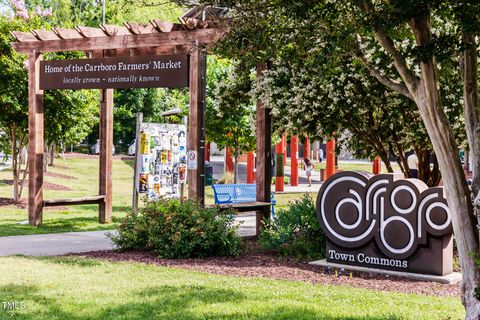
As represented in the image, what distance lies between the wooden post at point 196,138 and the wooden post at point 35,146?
14.4 feet

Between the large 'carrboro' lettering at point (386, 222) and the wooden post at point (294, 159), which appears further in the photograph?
the wooden post at point (294, 159)

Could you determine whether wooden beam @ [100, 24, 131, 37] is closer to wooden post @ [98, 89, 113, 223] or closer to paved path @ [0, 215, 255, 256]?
wooden post @ [98, 89, 113, 223]

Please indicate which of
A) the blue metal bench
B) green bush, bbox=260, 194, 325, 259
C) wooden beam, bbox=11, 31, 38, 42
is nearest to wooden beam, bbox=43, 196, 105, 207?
→ the blue metal bench

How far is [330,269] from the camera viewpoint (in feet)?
31.8

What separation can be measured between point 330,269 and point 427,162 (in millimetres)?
4829

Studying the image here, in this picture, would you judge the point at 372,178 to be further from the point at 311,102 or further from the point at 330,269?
the point at 311,102

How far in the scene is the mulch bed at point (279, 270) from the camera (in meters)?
8.45

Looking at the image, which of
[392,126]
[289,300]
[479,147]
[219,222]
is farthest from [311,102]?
[479,147]

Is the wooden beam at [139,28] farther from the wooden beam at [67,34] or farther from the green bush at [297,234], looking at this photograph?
the green bush at [297,234]

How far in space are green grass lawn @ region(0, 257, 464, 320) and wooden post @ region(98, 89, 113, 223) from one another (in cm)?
712

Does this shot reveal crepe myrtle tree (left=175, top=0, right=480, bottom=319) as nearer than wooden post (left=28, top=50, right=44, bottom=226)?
Yes

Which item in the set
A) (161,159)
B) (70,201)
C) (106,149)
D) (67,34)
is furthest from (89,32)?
(70,201)

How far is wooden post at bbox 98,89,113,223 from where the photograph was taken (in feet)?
52.1

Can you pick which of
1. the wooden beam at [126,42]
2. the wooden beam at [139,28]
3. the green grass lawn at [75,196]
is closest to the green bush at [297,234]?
the green grass lawn at [75,196]
